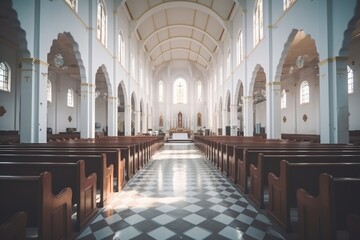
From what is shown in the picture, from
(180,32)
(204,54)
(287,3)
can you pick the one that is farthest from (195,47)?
(287,3)

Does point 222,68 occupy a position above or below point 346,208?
above

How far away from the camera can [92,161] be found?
3859 millimetres

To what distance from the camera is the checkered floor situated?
300 centimetres

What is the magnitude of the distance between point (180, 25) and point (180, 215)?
21613mm

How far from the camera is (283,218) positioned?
305 cm

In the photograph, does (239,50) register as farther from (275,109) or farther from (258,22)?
(275,109)

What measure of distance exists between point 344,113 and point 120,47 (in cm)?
1568

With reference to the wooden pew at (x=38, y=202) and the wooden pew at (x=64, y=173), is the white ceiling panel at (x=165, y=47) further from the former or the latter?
the wooden pew at (x=38, y=202)

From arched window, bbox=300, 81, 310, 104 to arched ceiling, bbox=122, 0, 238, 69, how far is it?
8.15 m

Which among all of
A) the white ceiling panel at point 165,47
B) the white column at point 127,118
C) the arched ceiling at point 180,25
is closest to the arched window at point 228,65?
the arched ceiling at point 180,25

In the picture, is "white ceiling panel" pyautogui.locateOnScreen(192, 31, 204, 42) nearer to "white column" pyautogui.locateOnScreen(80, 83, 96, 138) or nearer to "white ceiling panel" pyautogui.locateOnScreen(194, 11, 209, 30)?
"white ceiling panel" pyautogui.locateOnScreen(194, 11, 209, 30)

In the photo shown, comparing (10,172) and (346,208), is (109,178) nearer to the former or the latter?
(10,172)

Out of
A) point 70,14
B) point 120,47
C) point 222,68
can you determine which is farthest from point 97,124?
point 70,14

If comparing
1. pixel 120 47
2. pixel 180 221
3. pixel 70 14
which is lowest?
pixel 180 221
